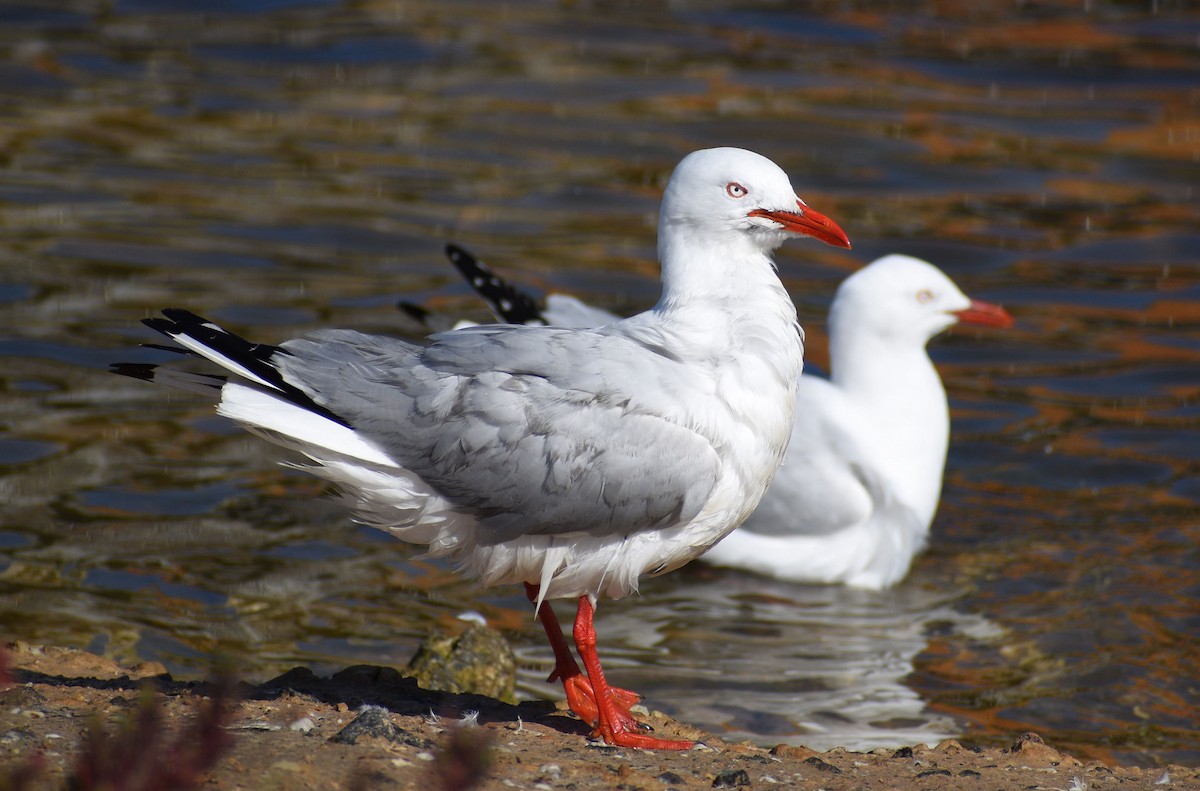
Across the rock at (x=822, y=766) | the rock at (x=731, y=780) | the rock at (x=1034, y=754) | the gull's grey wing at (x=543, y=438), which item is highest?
the gull's grey wing at (x=543, y=438)

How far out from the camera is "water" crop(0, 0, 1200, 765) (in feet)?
21.3

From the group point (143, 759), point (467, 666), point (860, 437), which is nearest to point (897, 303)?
point (860, 437)

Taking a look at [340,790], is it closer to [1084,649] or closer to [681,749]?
[681,749]

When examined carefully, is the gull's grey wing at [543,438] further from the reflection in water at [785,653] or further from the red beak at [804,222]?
the reflection in water at [785,653]

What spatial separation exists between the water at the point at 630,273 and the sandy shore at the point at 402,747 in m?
0.99

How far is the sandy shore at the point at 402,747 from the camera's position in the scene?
382 centimetres

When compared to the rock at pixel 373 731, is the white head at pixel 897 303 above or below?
above

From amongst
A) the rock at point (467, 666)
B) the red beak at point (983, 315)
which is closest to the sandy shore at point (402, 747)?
the rock at point (467, 666)

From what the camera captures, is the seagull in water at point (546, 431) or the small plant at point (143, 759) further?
the seagull in water at point (546, 431)

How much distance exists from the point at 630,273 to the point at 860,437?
3.92 metres

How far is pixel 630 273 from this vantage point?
11.3 m

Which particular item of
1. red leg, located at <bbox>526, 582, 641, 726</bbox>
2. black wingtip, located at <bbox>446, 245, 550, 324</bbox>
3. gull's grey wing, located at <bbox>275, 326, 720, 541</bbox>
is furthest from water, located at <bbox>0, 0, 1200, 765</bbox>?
black wingtip, located at <bbox>446, 245, 550, 324</bbox>

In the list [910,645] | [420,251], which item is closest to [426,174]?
[420,251]

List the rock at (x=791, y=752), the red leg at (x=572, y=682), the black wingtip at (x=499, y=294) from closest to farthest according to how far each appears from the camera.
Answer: the rock at (x=791, y=752) → the red leg at (x=572, y=682) → the black wingtip at (x=499, y=294)
